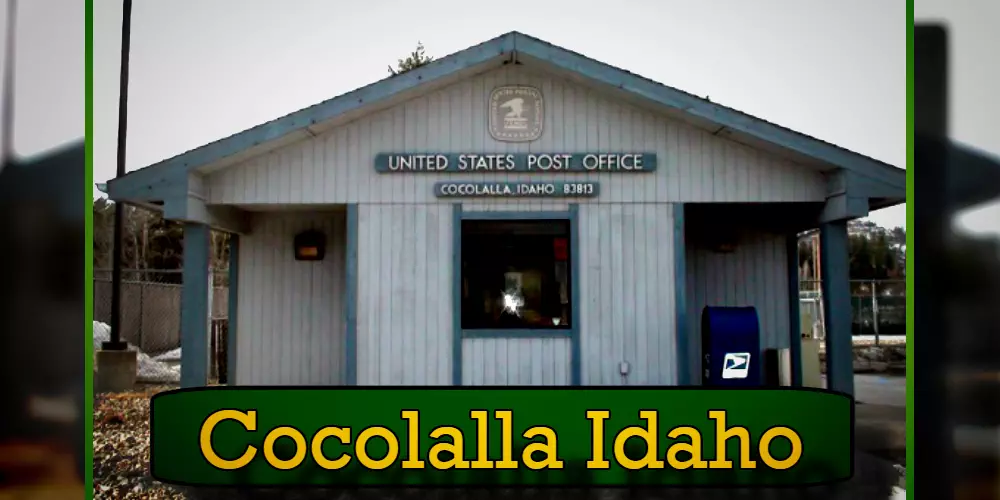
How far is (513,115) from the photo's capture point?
26.6 feet

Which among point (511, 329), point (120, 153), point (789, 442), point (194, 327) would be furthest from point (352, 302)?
point (120, 153)

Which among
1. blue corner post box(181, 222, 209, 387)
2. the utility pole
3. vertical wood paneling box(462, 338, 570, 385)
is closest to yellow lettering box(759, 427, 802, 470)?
vertical wood paneling box(462, 338, 570, 385)

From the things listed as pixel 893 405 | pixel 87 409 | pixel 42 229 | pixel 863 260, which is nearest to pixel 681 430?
pixel 87 409

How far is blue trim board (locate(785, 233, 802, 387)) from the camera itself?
10086mm

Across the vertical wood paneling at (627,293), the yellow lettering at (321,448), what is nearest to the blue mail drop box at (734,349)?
the vertical wood paneling at (627,293)

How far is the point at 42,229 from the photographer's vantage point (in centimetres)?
532

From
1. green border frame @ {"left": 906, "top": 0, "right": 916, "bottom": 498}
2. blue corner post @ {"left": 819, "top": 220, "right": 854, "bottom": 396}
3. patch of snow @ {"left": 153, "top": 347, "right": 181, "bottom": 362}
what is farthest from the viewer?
patch of snow @ {"left": 153, "top": 347, "right": 181, "bottom": 362}

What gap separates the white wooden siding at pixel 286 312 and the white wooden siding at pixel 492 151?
1.94 m

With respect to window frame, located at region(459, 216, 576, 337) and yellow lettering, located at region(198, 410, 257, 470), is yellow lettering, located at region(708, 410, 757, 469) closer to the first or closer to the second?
window frame, located at region(459, 216, 576, 337)

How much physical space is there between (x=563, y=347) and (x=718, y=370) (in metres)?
1.66

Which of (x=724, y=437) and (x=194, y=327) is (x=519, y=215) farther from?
(x=194, y=327)

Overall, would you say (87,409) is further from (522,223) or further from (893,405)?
(893,405)

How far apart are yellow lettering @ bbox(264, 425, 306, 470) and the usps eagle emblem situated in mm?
3656

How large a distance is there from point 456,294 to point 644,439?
2.77 metres
